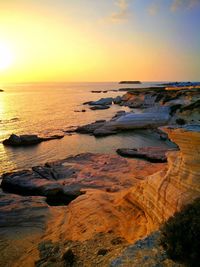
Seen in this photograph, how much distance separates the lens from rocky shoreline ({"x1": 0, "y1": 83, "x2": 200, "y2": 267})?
8094 millimetres

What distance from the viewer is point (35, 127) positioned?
40.2m

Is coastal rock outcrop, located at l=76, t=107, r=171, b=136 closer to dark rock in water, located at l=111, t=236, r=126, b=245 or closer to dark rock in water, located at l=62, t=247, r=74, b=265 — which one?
dark rock in water, located at l=111, t=236, r=126, b=245

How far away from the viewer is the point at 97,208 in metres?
11.9

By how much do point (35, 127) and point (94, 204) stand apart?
29.6m

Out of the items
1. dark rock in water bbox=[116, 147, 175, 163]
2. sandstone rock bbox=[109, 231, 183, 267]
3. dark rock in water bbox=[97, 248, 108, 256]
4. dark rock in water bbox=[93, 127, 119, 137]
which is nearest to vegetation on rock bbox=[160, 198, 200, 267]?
sandstone rock bbox=[109, 231, 183, 267]

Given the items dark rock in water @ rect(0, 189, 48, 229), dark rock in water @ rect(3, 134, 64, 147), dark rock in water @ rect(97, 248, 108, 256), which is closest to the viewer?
Result: dark rock in water @ rect(97, 248, 108, 256)

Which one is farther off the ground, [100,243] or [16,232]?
[100,243]

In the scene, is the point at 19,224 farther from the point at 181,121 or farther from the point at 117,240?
the point at 181,121

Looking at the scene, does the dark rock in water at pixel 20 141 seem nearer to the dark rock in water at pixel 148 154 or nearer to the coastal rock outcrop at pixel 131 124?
the coastal rock outcrop at pixel 131 124

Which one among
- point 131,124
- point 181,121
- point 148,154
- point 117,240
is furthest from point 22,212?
point 181,121

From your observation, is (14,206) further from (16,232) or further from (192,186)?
(192,186)

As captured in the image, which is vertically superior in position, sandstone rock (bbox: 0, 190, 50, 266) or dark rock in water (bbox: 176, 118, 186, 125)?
dark rock in water (bbox: 176, 118, 186, 125)

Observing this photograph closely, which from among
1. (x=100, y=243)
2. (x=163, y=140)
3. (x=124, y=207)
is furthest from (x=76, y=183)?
(x=163, y=140)

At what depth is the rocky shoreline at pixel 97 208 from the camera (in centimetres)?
809
